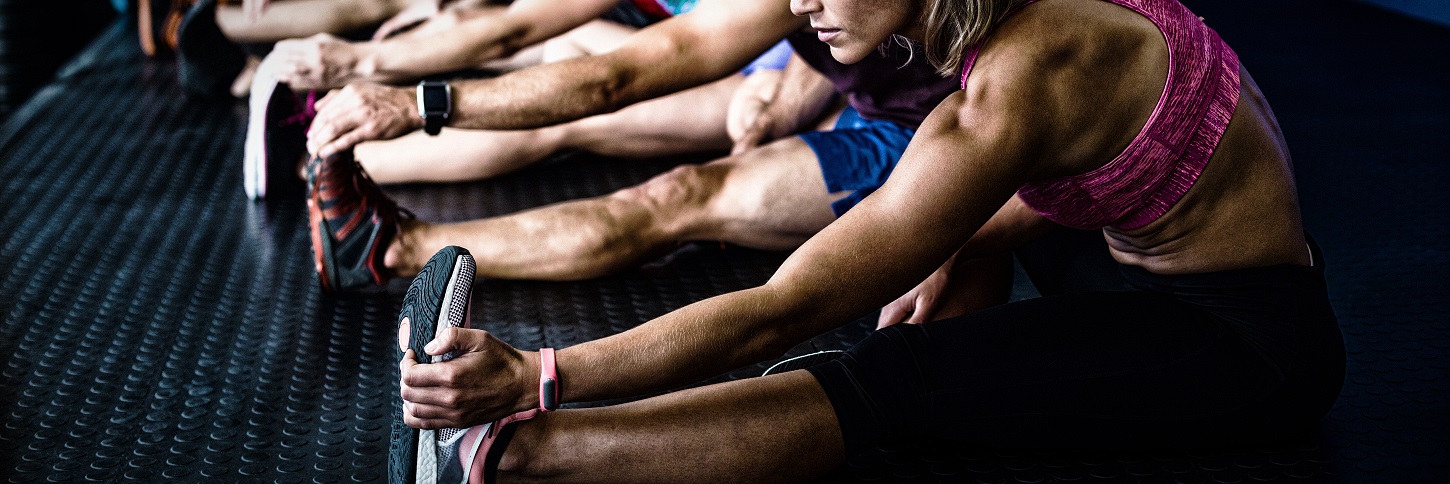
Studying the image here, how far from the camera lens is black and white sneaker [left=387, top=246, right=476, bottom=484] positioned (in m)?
1.22

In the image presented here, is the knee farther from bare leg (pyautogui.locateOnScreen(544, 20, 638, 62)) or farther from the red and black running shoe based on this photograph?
bare leg (pyautogui.locateOnScreen(544, 20, 638, 62))

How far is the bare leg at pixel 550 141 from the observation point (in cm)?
246

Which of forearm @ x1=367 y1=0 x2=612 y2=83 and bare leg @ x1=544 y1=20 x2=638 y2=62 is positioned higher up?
forearm @ x1=367 y1=0 x2=612 y2=83

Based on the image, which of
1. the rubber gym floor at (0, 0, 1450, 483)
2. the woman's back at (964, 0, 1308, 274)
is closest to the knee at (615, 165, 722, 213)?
the rubber gym floor at (0, 0, 1450, 483)

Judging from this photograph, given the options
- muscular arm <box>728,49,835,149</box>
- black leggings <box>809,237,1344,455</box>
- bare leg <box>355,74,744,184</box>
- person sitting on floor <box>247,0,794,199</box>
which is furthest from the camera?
bare leg <box>355,74,744,184</box>

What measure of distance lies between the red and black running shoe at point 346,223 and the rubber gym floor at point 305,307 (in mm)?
66

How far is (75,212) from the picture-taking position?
237cm

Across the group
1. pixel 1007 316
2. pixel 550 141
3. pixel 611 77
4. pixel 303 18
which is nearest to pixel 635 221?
pixel 611 77

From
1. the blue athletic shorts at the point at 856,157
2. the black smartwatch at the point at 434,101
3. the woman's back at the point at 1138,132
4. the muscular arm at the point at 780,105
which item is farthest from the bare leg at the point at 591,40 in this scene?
the woman's back at the point at 1138,132

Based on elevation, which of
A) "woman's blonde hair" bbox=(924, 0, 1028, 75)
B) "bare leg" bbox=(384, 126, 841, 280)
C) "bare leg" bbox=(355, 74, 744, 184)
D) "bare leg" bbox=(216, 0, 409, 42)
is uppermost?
"woman's blonde hair" bbox=(924, 0, 1028, 75)

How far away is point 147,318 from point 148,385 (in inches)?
10.2

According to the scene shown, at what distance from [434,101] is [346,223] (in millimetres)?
342

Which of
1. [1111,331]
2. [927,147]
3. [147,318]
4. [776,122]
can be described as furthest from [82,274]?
[1111,331]

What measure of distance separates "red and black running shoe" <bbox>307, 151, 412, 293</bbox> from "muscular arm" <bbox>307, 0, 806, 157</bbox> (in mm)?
137
